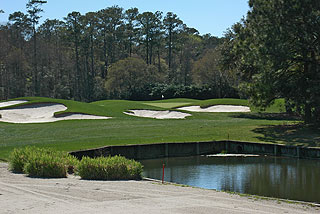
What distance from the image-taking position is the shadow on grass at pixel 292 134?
987 inches

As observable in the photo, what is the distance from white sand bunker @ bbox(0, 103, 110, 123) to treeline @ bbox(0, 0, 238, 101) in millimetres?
30994

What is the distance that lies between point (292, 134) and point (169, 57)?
7432 cm

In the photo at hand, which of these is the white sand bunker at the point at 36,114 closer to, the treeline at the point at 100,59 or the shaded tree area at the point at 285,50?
the shaded tree area at the point at 285,50

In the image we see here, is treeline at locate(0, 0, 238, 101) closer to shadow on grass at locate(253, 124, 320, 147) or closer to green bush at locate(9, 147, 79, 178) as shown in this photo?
shadow on grass at locate(253, 124, 320, 147)

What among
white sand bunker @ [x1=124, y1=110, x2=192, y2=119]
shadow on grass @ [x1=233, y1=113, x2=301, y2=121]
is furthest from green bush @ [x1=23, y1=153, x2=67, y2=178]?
shadow on grass @ [x1=233, y1=113, x2=301, y2=121]

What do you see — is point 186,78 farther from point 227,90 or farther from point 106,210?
point 106,210

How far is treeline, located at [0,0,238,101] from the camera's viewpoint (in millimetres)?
79438

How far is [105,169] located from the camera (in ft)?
48.6

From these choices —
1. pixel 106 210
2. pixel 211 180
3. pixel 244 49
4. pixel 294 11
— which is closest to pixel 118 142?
pixel 211 180

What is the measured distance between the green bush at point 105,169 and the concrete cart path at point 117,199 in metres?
0.73

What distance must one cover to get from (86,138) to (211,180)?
1023cm

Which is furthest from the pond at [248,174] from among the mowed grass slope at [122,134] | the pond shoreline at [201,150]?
the mowed grass slope at [122,134]

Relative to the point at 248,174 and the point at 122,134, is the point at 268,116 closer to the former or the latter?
the point at 122,134

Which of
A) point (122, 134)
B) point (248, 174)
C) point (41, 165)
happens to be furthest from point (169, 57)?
point (41, 165)
